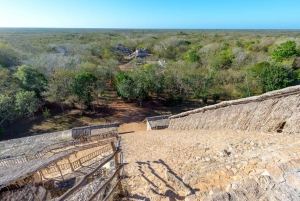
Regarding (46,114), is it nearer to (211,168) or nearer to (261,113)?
(211,168)

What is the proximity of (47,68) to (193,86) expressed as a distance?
61.0 ft

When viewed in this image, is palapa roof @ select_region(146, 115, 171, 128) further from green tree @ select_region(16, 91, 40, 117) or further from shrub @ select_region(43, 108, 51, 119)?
green tree @ select_region(16, 91, 40, 117)

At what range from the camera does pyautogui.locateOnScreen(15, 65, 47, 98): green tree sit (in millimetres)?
17219

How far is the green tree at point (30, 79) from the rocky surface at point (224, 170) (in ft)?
53.6

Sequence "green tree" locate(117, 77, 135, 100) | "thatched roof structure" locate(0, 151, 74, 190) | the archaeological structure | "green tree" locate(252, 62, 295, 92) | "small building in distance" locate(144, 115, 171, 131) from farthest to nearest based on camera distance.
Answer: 1. "green tree" locate(252, 62, 295, 92)
2. "green tree" locate(117, 77, 135, 100)
3. "small building in distance" locate(144, 115, 171, 131)
4. "thatched roof structure" locate(0, 151, 74, 190)
5. the archaeological structure

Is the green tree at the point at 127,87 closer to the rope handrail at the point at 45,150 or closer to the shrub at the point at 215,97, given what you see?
the rope handrail at the point at 45,150

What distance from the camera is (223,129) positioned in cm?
715

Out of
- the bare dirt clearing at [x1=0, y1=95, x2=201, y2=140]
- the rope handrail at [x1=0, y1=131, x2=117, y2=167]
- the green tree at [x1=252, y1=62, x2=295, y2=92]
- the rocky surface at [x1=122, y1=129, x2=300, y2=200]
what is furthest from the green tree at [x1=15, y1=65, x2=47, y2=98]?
the green tree at [x1=252, y1=62, x2=295, y2=92]

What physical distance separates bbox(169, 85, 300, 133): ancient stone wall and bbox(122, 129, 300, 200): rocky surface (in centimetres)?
33

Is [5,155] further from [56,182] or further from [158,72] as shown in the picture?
[158,72]

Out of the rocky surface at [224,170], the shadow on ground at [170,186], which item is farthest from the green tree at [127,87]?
the shadow on ground at [170,186]

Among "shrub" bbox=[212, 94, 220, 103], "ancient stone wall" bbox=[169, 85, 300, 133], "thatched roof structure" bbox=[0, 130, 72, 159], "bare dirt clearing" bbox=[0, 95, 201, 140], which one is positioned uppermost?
"ancient stone wall" bbox=[169, 85, 300, 133]

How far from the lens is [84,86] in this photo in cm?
1684

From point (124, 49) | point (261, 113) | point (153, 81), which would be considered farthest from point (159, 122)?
point (124, 49)
